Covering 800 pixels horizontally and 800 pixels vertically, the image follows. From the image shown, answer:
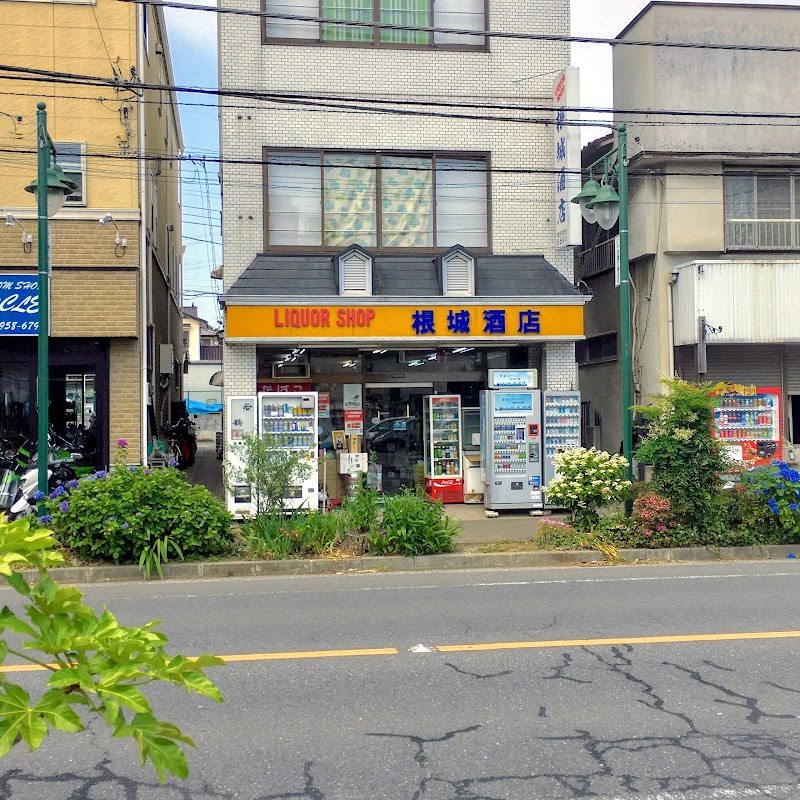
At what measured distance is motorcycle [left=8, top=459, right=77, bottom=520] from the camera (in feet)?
39.6

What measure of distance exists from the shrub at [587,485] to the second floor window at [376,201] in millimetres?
5706

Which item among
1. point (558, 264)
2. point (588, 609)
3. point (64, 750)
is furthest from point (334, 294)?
point (64, 750)

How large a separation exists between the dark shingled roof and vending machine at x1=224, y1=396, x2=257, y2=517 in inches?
73.9

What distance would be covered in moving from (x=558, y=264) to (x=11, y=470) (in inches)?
384

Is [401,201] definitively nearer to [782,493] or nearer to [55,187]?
[55,187]

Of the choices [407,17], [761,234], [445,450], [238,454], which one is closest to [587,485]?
[445,450]

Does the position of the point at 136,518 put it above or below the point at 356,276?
below

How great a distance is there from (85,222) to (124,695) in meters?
14.1

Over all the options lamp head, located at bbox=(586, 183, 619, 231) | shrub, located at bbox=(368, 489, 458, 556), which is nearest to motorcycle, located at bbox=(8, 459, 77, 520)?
shrub, located at bbox=(368, 489, 458, 556)

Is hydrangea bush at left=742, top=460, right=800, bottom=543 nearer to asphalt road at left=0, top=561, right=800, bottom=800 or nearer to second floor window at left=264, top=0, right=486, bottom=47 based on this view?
asphalt road at left=0, top=561, right=800, bottom=800

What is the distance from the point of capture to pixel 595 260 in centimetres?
2106

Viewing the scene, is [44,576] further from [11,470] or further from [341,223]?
[341,223]

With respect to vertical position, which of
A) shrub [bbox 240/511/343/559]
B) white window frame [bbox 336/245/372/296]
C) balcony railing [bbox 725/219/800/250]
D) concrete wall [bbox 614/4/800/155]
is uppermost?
concrete wall [bbox 614/4/800/155]

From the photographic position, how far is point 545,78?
1658 cm
